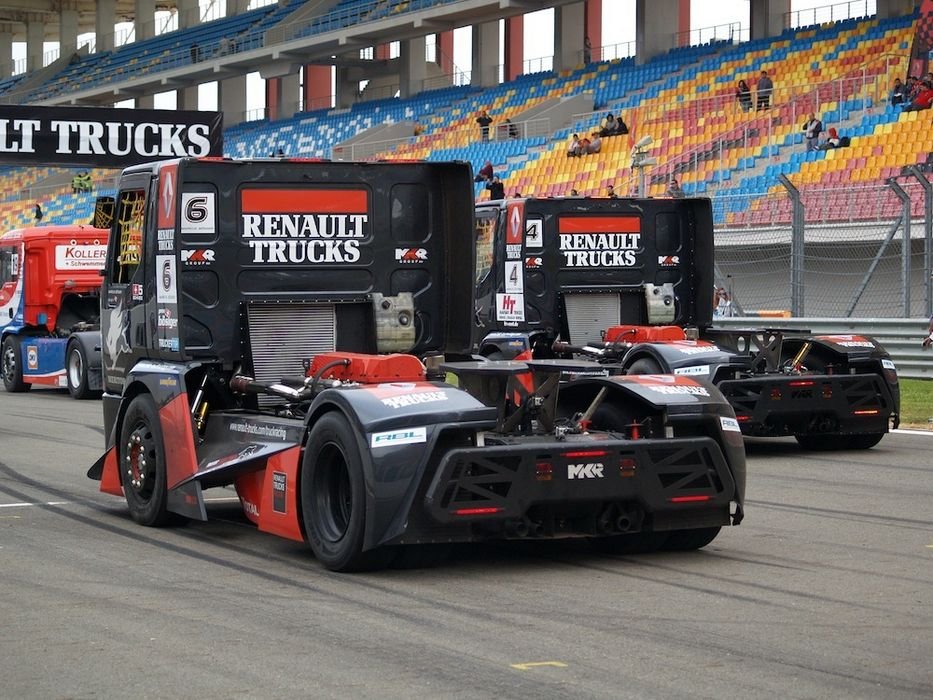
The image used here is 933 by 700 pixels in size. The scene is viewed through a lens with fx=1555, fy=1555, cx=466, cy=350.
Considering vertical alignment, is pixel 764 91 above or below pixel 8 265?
above

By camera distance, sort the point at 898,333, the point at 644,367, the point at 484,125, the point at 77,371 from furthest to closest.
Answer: the point at 484,125, the point at 77,371, the point at 898,333, the point at 644,367

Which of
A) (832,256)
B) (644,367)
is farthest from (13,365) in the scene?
(644,367)

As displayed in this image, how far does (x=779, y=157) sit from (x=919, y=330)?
1015 cm

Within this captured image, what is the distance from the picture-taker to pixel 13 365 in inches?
961

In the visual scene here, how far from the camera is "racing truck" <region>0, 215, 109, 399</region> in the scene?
23.7m

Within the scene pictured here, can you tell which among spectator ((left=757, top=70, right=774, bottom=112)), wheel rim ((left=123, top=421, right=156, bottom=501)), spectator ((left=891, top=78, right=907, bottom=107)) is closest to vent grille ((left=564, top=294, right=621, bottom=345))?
wheel rim ((left=123, top=421, right=156, bottom=501))

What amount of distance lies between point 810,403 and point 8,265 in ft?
49.6

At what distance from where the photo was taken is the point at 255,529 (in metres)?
9.45

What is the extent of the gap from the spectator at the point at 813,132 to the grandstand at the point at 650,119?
7.5 inches

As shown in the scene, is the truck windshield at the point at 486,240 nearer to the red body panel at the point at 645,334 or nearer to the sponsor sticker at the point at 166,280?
the red body panel at the point at 645,334

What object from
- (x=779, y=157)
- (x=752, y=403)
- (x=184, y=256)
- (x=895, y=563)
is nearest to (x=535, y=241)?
(x=752, y=403)

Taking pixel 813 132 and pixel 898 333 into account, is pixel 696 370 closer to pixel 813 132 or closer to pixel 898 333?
pixel 898 333

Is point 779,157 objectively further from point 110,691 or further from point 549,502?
point 110,691

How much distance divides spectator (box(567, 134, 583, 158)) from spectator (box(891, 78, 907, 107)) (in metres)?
8.06
